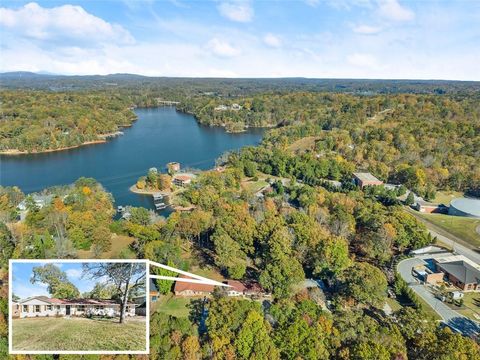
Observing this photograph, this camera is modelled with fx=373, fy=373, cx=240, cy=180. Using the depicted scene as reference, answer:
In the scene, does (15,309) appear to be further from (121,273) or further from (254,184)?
(254,184)

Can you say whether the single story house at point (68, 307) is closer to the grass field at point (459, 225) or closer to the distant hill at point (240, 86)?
the grass field at point (459, 225)

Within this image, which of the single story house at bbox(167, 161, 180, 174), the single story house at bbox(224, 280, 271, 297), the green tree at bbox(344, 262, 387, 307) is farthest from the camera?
the single story house at bbox(167, 161, 180, 174)

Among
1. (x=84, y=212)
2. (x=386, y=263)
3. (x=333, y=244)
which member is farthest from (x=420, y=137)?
(x=84, y=212)

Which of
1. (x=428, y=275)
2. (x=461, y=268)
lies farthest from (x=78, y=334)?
(x=461, y=268)

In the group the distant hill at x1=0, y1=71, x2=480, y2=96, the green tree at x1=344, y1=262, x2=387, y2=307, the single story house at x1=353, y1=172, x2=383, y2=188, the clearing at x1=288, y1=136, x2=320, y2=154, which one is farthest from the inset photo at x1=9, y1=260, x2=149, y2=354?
the distant hill at x1=0, y1=71, x2=480, y2=96

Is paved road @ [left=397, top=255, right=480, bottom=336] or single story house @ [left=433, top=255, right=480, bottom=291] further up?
single story house @ [left=433, top=255, right=480, bottom=291]

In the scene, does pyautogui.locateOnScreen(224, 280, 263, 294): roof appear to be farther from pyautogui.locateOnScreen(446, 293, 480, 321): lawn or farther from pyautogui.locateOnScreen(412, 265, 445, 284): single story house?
pyautogui.locateOnScreen(446, 293, 480, 321): lawn

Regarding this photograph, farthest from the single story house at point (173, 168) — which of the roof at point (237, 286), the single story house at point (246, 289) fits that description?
the single story house at point (246, 289)
